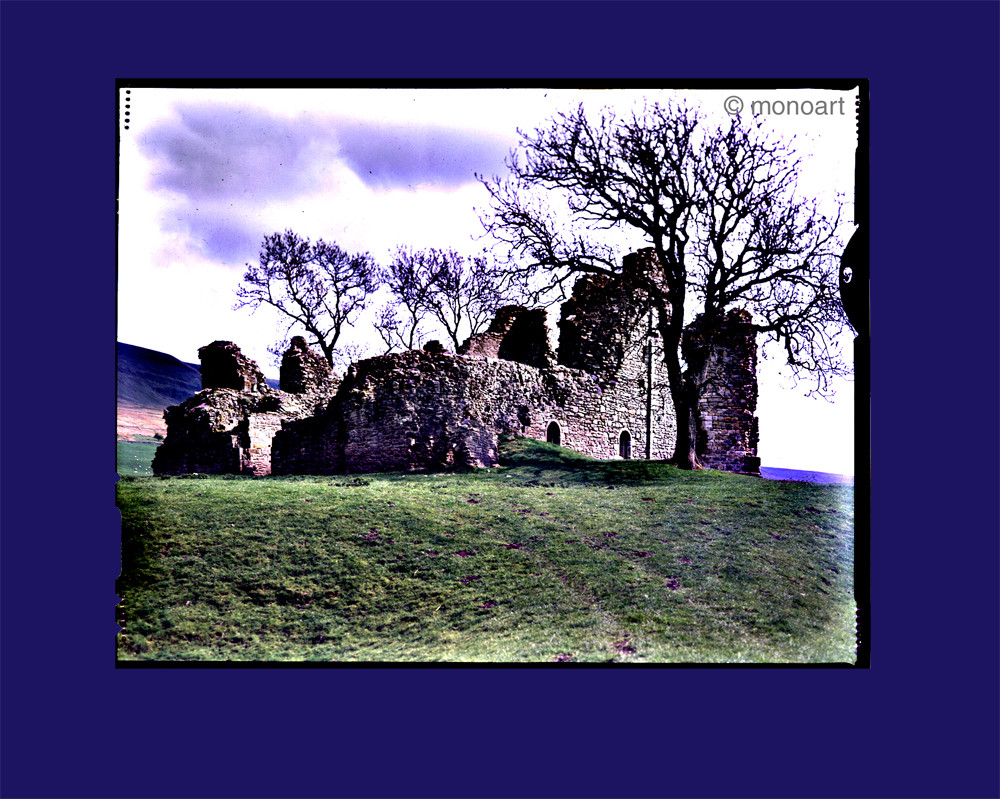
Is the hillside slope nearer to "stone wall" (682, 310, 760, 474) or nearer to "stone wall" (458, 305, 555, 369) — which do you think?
"stone wall" (458, 305, 555, 369)

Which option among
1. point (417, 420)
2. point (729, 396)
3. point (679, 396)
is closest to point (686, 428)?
point (679, 396)

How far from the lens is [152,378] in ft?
31.1

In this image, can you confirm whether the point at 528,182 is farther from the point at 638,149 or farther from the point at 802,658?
the point at 802,658

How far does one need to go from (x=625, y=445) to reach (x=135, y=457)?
8800mm

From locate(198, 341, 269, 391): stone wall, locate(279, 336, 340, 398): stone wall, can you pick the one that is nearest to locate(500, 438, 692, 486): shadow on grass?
locate(279, 336, 340, 398): stone wall

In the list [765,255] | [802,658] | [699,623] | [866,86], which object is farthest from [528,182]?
[802,658]

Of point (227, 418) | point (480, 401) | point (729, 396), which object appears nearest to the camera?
point (729, 396)

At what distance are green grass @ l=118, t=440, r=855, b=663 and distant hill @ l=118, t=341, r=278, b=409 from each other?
954 mm

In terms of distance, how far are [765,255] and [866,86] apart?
2.17 meters

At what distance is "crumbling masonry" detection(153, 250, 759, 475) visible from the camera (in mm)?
11742

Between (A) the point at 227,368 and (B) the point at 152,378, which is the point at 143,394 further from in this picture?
(A) the point at 227,368

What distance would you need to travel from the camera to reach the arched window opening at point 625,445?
15312 millimetres

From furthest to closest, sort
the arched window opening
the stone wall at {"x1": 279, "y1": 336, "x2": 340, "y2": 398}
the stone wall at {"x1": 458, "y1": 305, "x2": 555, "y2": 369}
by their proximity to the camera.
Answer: the stone wall at {"x1": 458, "y1": 305, "x2": 555, "y2": 369}, the arched window opening, the stone wall at {"x1": 279, "y1": 336, "x2": 340, "y2": 398}

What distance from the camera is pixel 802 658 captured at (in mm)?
8625
